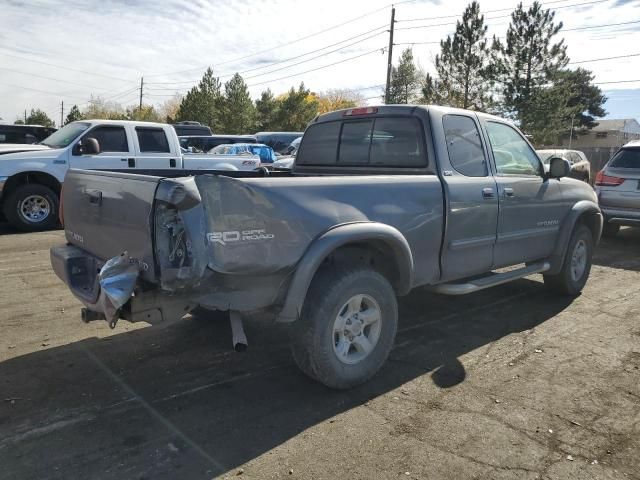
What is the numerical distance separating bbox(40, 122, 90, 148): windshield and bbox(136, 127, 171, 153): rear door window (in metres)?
0.99

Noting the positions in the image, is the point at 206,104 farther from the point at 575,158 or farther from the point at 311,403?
the point at 311,403

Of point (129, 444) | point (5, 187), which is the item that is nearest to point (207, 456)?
point (129, 444)

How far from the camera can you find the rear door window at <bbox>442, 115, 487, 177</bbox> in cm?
459

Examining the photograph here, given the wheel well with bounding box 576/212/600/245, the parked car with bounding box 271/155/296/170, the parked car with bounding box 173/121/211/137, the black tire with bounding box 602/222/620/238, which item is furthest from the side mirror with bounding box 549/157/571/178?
the parked car with bounding box 173/121/211/137

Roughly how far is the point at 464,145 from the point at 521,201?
93 centimetres

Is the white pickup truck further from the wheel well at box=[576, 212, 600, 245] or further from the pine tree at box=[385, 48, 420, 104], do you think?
the pine tree at box=[385, 48, 420, 104]

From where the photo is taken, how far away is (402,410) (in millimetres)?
3533

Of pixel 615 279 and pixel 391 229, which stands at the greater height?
pixel 391 229

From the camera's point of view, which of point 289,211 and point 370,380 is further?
point 370,380

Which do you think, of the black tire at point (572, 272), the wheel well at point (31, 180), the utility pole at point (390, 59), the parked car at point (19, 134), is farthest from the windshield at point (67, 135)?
the utility pole at point (390, 59)

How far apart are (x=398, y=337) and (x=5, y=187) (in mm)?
8221

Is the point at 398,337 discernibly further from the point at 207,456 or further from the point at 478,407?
the point at 207,456

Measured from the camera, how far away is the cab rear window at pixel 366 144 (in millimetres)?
4562

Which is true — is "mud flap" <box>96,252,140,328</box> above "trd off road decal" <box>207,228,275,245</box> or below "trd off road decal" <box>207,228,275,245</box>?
below
